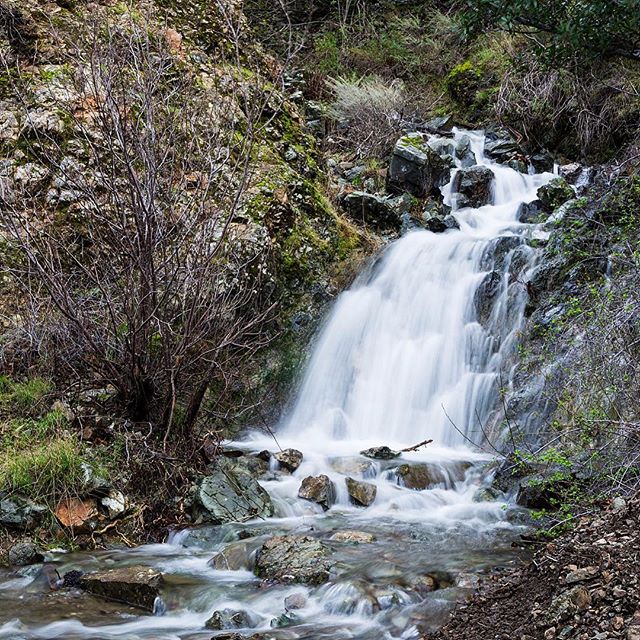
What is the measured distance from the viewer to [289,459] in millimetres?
6574

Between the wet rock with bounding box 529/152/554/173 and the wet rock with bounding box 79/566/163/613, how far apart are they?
9.63 meters

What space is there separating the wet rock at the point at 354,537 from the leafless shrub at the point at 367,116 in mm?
8238

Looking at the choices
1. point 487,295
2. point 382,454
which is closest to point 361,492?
point 382,454

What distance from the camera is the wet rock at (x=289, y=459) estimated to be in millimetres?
6535

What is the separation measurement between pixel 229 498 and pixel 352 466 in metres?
1.45

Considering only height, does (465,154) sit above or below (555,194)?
above

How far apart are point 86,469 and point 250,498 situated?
1.36 m

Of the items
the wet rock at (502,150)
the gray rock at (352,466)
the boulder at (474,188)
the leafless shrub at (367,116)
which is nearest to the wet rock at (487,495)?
the gray rock at (352,466)

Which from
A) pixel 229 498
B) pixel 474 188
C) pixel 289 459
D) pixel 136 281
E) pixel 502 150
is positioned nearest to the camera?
pixel 229 498

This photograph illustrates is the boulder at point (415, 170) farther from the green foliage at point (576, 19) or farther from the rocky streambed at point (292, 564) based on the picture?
the rocky streambed at point (292, 564)

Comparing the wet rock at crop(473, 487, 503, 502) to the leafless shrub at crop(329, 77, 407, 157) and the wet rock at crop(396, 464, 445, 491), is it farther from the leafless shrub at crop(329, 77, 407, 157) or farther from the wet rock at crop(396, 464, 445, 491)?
the leafless shrub at crop(329, 77, 407, 157)

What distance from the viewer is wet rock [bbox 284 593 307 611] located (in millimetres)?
4070

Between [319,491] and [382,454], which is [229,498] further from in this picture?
[382,454]

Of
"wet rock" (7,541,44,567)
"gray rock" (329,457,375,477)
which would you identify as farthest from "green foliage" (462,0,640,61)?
"wet rock" (7,541,44,567)
